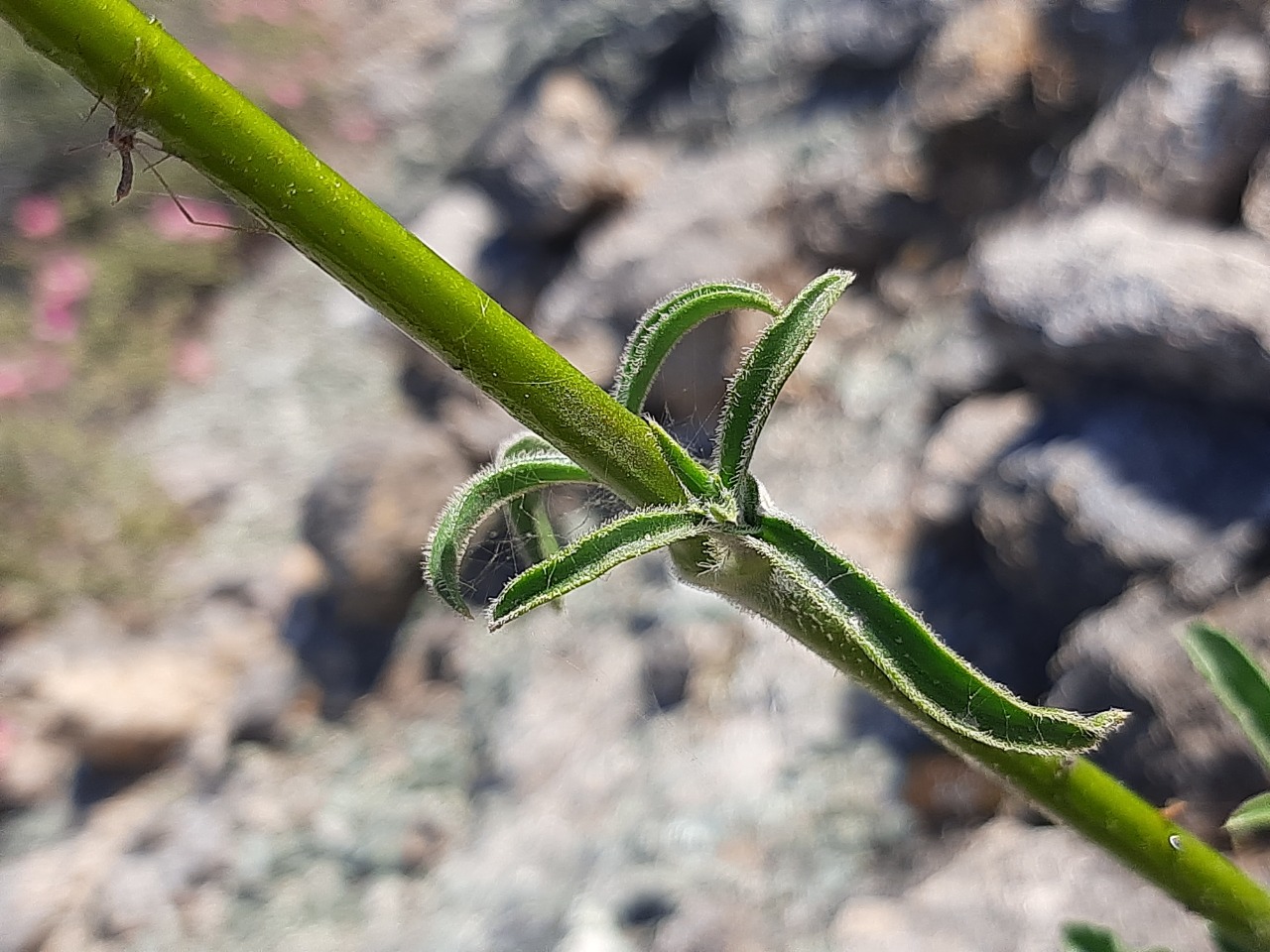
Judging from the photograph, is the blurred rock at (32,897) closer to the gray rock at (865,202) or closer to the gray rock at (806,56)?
the gray rock at (865,202)

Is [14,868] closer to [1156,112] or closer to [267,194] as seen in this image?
[267,194]

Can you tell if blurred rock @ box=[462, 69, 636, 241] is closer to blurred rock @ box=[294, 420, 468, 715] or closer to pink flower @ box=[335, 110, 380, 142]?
blurred rock @ box=[294, 420, 468, 715]

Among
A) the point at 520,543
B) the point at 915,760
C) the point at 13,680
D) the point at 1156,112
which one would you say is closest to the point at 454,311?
the point at 520,543

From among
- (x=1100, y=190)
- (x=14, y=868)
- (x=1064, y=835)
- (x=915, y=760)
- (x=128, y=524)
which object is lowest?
(x=1064, y=835)

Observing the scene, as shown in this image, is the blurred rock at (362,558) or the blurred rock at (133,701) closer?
the blurred rock at (133,701)

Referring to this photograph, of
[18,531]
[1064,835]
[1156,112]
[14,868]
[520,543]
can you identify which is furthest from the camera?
[18,531]

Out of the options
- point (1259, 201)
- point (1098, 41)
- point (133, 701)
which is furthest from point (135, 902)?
point (1098, 41)

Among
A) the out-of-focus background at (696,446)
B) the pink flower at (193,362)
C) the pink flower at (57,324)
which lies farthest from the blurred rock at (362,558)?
the pink flower at (57,324)
